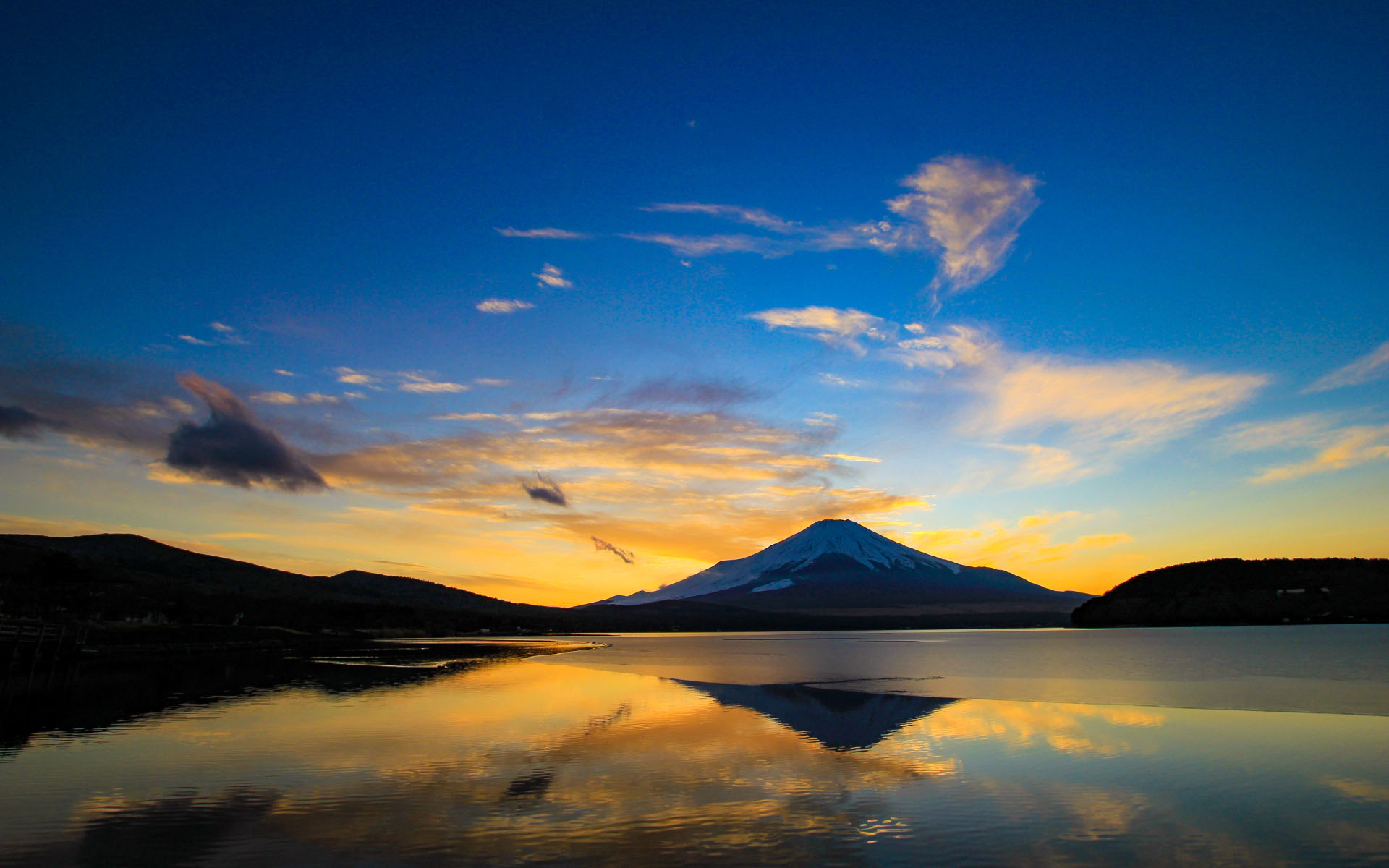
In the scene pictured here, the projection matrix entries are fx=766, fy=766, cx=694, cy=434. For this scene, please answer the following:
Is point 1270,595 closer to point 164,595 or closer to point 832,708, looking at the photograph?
point 832,708

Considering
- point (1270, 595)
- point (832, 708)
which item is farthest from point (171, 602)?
point (1270, 595)

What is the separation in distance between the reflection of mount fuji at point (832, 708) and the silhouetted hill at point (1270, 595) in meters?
184

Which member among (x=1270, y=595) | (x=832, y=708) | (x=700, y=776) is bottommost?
(x=700, y=776)

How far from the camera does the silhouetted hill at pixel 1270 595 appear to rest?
169125 mm

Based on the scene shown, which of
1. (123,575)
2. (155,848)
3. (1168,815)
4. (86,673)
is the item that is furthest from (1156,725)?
(123,575)

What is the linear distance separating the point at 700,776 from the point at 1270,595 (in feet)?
689

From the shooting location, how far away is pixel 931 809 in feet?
48.4

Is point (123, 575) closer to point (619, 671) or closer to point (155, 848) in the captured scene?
point (619, 671)

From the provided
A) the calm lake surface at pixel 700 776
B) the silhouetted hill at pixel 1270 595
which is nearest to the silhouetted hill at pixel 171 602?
the calm lake surface at pixel 700 776

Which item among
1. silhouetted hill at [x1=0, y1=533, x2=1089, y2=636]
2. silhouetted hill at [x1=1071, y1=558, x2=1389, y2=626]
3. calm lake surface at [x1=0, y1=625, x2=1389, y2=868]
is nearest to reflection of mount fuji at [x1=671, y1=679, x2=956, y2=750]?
calm lake surface at [x1=0, y1=625, x2=1389, y2=868]

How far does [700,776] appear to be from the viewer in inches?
711

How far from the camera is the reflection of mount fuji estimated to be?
953 inches

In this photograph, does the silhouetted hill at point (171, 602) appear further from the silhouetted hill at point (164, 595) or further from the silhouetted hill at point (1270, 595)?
the silhouetted hill at point (1270, 595)

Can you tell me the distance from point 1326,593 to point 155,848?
22222 cm
